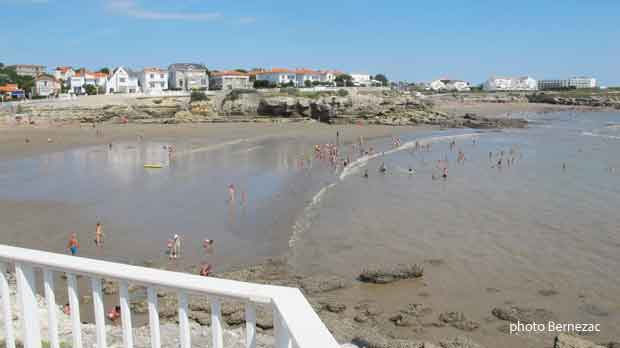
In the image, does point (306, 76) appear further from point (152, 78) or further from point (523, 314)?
point (523, 314)

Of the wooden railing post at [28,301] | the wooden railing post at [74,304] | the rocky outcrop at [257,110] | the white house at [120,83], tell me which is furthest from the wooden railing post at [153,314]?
the white house at [120,83]

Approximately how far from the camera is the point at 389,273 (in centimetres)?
1205

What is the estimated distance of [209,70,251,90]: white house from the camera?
101062mm

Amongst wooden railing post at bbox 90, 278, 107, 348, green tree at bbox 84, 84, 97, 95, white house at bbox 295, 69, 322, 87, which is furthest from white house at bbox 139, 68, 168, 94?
wooden railing post at bbox 90, 278, 107, 348

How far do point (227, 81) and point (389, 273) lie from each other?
93985 mm

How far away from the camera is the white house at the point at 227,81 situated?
101062 mm

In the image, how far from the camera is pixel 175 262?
13.8 metres

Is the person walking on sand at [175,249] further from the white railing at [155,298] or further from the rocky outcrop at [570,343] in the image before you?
the white railing at [155,298]

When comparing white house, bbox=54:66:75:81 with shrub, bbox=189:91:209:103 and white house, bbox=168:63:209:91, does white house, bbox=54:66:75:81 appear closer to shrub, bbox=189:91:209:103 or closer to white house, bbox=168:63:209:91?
white house, bbox=168:63:209:91

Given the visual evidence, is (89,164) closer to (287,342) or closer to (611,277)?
(611,277)

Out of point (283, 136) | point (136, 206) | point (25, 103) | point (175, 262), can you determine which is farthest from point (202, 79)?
point (175, 262)

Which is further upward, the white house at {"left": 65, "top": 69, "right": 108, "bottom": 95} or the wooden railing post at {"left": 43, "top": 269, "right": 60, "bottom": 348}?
the white house at {"left": 65, "top": 69, "right": 108, "bottom": 95}

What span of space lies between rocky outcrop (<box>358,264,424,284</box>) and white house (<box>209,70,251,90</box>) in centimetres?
9028

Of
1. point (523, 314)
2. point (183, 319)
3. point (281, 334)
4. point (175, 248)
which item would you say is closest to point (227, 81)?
point (175, 248)
